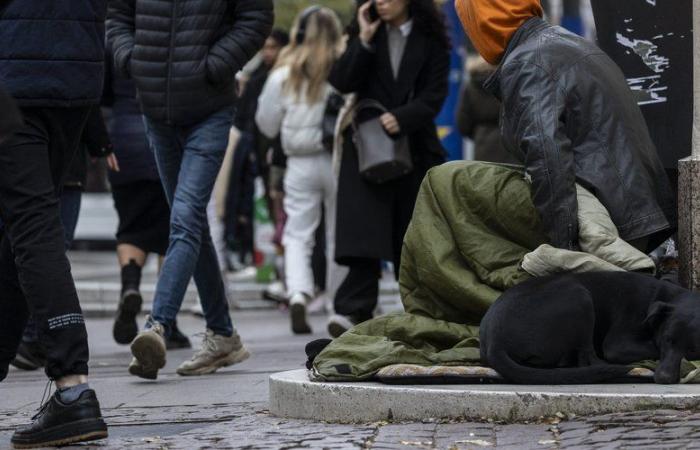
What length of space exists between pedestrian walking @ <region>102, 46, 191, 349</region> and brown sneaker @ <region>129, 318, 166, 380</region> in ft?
7.02

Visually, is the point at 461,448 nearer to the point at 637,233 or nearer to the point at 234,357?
the point at 637,233

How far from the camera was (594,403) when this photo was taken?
5117 mm

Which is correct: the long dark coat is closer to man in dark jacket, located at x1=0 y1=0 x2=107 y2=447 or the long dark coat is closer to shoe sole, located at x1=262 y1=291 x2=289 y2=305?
man in dark jacket, located at x1=0 y1=0 x2=107 y2=447

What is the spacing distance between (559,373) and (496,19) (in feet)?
4.87

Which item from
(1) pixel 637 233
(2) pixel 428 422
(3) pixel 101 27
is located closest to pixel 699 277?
(1) pixel 637 233

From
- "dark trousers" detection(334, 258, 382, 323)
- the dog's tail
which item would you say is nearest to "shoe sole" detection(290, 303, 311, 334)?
"dark trousers" detection(334, 258, 382, 323)

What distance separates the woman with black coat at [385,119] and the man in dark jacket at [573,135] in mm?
2872

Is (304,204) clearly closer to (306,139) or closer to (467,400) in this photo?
(306,139)

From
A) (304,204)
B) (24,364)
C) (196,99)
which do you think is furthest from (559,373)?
(304,204)

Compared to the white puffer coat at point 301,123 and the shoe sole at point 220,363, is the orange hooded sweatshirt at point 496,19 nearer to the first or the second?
the shoe sole at point 220,363

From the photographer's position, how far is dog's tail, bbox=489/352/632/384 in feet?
17.7

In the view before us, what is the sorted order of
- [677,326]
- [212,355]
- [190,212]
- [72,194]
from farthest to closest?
[72,194]
[212,355]
[190,212]
[677,326]

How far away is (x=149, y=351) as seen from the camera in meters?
6.96

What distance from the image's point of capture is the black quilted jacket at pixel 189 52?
24.6ft
